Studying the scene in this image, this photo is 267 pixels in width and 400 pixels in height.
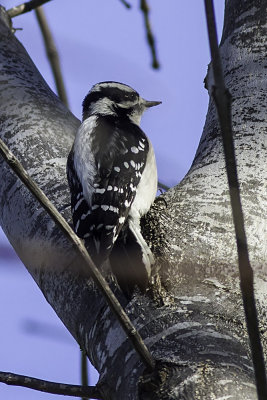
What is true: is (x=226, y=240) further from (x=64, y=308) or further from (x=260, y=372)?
(x=260, y=372)

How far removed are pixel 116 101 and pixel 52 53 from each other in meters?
0.66

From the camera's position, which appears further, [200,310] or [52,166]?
[52,166]

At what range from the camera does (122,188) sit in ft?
11.2

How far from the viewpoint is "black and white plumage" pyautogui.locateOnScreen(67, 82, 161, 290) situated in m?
2.84

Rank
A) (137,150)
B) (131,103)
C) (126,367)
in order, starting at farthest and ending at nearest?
(131,103) < (137,150) < (126,367)

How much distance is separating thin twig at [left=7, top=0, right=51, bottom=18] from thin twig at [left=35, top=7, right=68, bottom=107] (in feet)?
0.16

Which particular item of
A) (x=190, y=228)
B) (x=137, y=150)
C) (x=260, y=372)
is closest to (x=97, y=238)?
(x=190, y=228)

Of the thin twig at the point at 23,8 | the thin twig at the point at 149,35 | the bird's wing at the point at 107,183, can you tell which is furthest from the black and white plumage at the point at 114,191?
the thin twig at the point at 23,8

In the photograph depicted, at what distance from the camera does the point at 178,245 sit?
2.66 metres

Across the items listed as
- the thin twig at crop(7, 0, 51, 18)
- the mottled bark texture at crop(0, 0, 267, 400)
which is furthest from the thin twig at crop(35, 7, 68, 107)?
the mottled bark texture at crop(0, 0, 267, 400)

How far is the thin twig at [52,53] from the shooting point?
14.3 feet

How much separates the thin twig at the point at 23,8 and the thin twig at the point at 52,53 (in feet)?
0.16

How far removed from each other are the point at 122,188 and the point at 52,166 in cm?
37

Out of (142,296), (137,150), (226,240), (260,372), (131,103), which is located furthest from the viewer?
(131,103)
